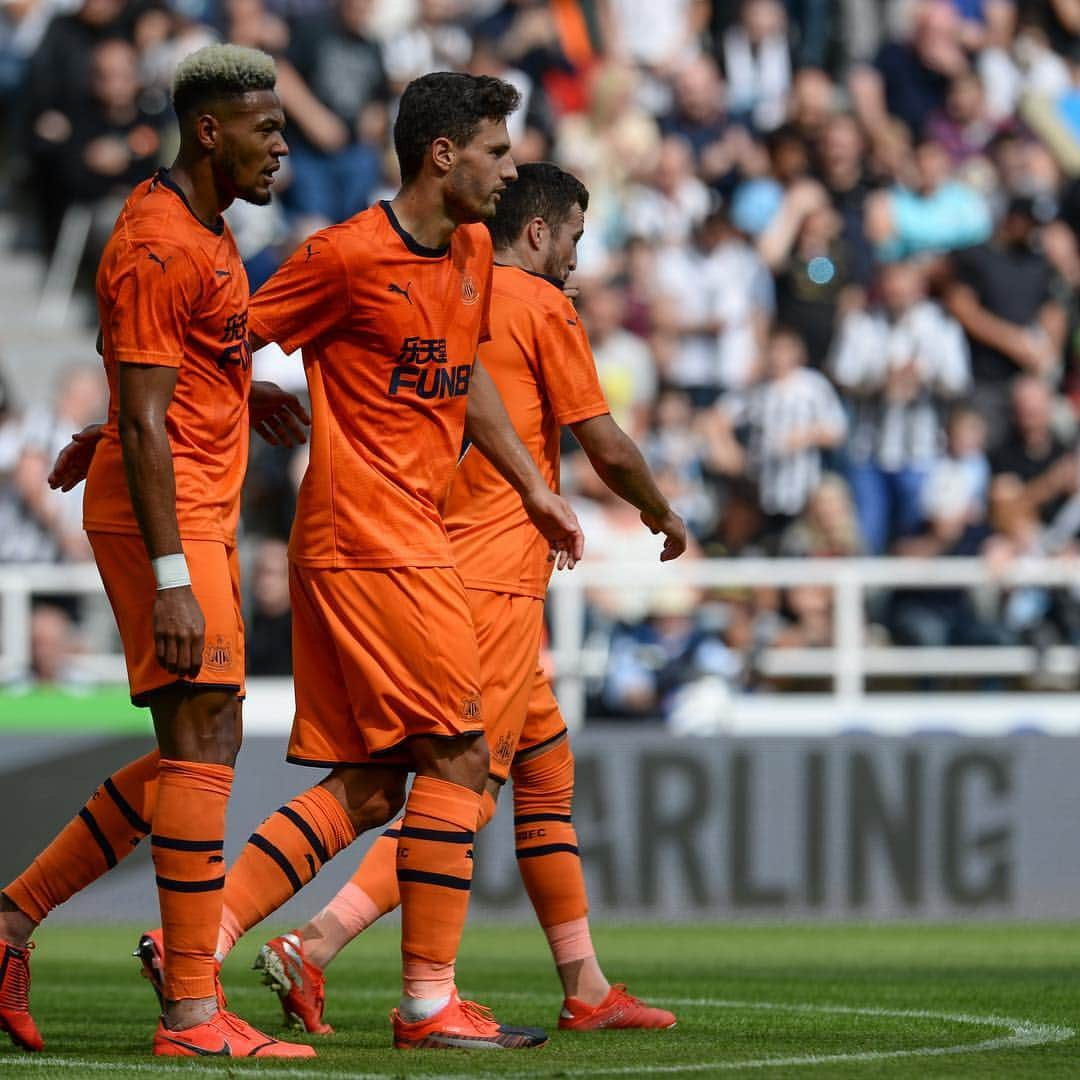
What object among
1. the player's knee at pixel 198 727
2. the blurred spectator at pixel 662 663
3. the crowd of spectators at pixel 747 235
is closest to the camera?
the player's knee at pixel 198 727

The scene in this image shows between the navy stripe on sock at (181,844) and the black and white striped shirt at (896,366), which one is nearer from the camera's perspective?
the navy stripe on sock at (181,844)

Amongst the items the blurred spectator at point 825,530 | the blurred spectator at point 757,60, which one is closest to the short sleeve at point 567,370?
the blurred spectator at point 825,530

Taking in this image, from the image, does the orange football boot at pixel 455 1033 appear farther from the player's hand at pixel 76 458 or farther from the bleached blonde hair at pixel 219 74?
the bleached blonde hair at pixel 219 74

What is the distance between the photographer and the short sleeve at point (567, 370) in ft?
22.0

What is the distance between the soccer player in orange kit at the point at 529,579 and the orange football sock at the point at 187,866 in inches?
21.6

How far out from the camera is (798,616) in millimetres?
13273

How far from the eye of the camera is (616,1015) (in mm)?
6719

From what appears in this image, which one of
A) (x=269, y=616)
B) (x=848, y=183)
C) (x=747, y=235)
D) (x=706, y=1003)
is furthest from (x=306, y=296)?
(x=848, y=183)

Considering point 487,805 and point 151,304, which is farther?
point 487,805

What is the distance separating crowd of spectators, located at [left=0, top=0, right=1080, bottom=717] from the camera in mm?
13633

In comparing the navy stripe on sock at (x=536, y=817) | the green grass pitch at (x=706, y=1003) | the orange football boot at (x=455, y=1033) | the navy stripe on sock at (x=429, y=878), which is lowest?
the green grass pitch at (x=706, y=1003)

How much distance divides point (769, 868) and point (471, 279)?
689cm

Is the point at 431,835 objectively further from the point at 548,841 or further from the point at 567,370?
the point at 567,370

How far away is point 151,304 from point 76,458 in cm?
84
